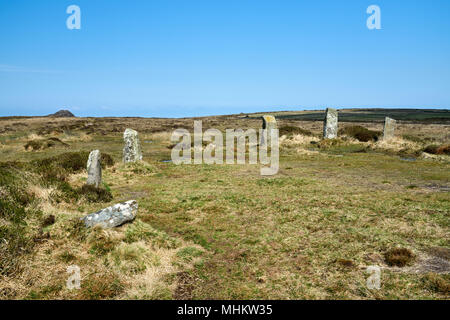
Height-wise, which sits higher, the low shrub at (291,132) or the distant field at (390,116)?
the distant field at (390,116)

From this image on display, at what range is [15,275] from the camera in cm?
635

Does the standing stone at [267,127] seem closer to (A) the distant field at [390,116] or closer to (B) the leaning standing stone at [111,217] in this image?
(B) the leaning standing stone at [111,217]

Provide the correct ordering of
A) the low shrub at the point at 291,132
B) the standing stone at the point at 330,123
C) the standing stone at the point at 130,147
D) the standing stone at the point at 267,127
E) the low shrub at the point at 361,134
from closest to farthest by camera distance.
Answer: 1. the standing stone at the point at 130,147
2. the standing stone at the point at 267,127
3. the standing stone at the point at 330,123
4. the low shrub at the point at 361,134
5. the low shrub at the point at 291,132

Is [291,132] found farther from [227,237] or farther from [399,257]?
[399,257]

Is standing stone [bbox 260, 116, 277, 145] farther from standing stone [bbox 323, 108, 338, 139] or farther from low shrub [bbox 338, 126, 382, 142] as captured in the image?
low shrub [bbox 338, 126, 382, 142]

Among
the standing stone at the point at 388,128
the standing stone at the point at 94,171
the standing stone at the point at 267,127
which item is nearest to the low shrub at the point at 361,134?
the standing stone at the point at 388,128

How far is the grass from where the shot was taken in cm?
652

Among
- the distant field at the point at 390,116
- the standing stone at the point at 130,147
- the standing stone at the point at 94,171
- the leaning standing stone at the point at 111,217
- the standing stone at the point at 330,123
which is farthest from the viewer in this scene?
the distant field at the point at 390,116

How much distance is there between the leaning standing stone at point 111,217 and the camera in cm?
848

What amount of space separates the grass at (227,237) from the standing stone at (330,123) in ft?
53.9

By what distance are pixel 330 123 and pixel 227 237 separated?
1041 inches
